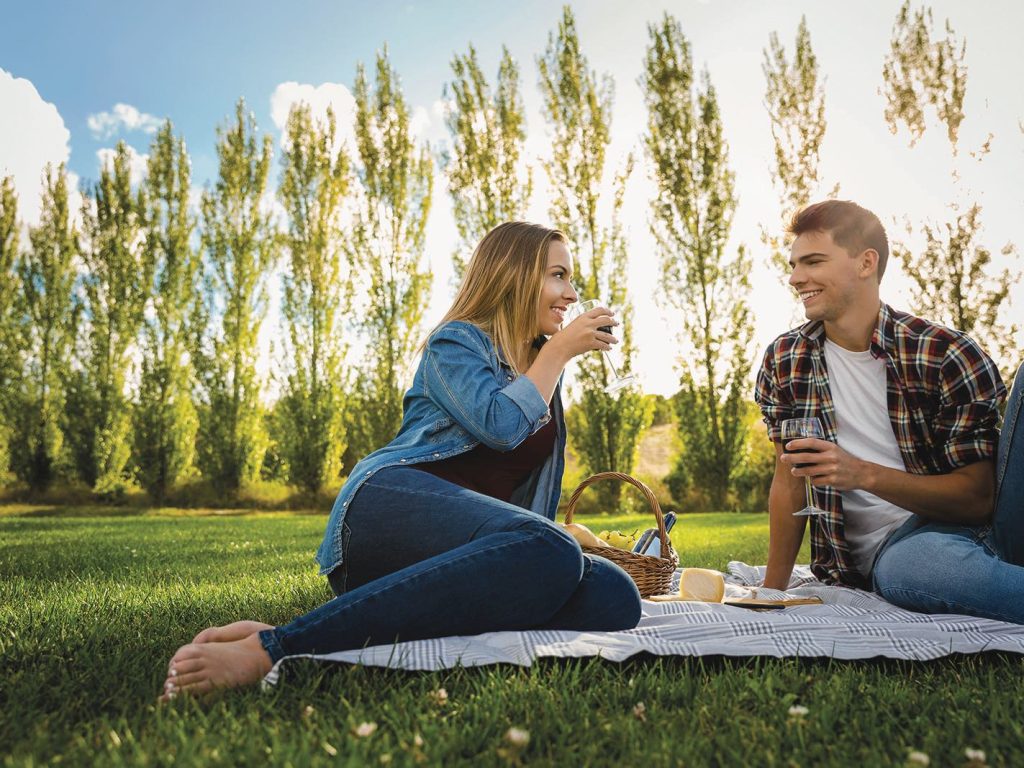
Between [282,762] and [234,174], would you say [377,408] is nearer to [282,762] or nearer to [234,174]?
[234,174]

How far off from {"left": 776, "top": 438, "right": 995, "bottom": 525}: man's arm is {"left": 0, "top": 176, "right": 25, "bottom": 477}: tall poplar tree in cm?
2000

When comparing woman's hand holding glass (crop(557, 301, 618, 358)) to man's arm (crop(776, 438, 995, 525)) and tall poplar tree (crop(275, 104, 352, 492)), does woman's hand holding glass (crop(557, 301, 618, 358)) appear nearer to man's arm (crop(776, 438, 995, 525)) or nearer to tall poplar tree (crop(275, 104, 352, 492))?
man's arm (crop(776, 438, 995, 525))

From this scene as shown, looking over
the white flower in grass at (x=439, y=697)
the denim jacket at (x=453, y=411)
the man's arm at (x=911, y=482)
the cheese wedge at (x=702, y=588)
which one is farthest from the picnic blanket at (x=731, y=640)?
the denim jacket at (x=453, y=411)

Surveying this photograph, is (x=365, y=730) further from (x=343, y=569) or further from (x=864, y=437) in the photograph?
(x=864, y=437)

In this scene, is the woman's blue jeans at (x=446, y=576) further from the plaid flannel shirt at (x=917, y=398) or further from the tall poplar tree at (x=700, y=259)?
the tall poplar tree at (x=700, y=259)

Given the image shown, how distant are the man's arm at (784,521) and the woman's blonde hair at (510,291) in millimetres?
1358

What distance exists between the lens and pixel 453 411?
8.36 feet

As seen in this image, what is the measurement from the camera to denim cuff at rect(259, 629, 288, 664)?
6.22 ft

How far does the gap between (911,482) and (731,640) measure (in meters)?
1.22

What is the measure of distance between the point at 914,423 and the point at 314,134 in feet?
56.1

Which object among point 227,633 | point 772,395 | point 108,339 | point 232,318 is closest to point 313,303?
point 232,318

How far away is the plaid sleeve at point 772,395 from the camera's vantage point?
3547 millimetres

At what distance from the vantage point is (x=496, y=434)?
2.49 metres

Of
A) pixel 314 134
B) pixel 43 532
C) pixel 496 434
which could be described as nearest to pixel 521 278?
pixel 496 434
